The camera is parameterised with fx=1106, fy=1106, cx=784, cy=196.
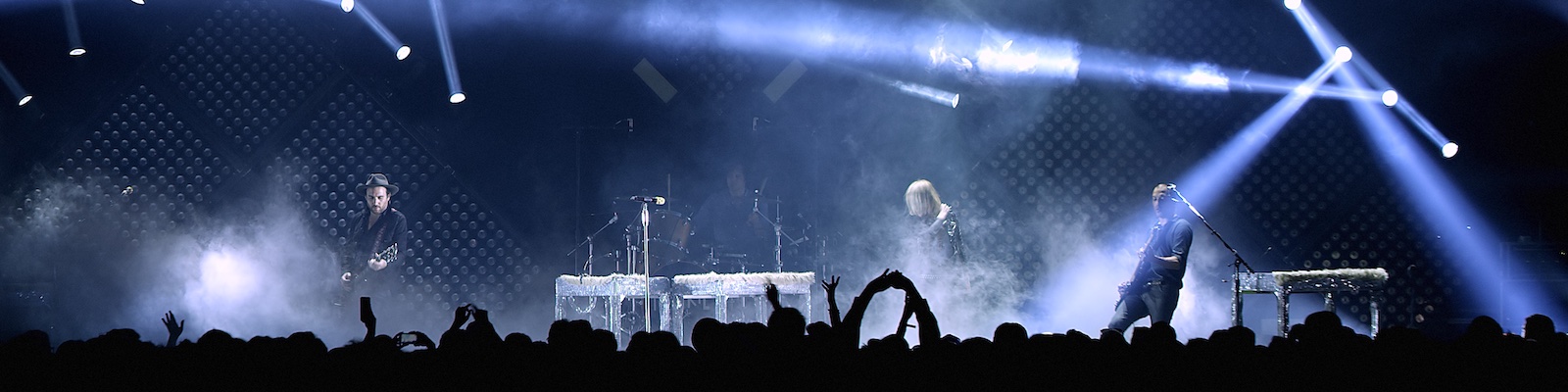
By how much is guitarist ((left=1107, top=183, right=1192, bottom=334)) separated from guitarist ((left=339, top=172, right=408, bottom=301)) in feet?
20.2

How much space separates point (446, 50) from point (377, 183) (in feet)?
4.50

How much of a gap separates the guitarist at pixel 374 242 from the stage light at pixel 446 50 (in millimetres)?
1015

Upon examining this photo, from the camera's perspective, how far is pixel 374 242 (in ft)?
31.7

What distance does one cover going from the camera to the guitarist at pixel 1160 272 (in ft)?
22.8

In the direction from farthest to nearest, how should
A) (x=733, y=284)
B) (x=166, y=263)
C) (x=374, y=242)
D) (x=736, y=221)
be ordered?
(x=736, y=221), (x=166, y=263), (x=374, y=242), (x=733, y=284)

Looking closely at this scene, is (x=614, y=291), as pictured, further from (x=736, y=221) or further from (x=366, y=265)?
(x=366, y=265)

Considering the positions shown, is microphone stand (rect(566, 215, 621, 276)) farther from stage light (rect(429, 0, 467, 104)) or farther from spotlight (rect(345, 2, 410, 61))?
spotlight (rect(345, 2, 410, 61))

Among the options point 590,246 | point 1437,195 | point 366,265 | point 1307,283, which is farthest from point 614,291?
point 1437,195

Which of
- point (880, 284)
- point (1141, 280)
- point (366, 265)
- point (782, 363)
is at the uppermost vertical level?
point (366, 265)

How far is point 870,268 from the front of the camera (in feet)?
35.3

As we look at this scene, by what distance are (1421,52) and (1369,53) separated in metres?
0.47

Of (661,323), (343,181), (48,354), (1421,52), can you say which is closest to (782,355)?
(48,354)

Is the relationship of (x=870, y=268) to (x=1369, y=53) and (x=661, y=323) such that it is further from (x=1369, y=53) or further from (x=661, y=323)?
(x=1369, y=53)

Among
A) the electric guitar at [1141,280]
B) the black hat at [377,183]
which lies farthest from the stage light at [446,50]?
the electric guitar at [1141,280]
